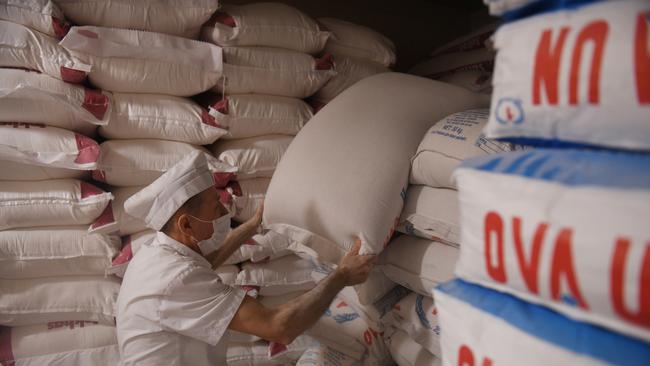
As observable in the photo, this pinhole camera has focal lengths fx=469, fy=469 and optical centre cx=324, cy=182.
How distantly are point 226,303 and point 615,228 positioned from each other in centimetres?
94

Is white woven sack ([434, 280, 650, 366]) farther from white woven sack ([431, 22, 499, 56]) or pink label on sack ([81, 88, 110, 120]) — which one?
white woven sack ([431, 22, 499, 56])

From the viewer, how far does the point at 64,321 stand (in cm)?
158

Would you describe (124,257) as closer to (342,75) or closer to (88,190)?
(88,190)

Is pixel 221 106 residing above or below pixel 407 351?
above

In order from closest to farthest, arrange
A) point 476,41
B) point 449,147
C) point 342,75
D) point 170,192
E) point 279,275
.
A: point 449,147 < point 170,192 < point 279,275 < point 342,75 < point 476,41

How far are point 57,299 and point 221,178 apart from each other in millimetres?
653

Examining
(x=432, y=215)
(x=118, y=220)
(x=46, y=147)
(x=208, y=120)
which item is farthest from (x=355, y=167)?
(x=46, y=147)

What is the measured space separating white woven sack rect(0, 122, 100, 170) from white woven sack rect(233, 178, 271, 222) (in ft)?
1.61

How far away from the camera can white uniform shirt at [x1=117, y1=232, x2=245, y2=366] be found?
1.22 meters

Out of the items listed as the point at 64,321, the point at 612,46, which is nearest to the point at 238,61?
the point at 64,321

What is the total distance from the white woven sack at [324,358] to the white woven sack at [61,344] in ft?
2.13

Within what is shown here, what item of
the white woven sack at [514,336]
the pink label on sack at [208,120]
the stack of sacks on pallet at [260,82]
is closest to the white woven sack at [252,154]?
the stack of sacks on pallet at [260,82]

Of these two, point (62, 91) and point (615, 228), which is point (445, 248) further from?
point (62, 91)

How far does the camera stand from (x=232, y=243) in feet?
5.24
